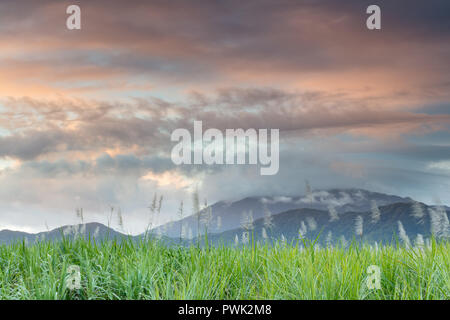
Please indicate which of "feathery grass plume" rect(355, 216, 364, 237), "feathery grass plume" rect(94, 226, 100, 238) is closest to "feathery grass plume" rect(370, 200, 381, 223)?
"feathery grass plume" rect(355, 216, 364, 237)

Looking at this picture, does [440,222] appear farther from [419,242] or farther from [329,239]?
[329,239]

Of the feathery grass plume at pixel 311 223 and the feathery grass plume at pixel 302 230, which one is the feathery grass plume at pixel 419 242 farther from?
the feathery grass plume at pixel 302 230

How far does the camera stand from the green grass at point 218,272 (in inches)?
311

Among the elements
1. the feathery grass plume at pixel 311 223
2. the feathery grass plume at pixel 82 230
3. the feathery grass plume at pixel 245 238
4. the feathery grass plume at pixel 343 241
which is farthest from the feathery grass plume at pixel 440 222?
the feathery grass plume at pixel 82 230

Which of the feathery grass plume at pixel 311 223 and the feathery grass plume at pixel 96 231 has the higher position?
the feathery grass plume at pixel 311 223

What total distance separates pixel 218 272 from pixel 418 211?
16.9 ft

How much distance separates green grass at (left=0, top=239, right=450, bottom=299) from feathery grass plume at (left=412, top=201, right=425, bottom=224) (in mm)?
821

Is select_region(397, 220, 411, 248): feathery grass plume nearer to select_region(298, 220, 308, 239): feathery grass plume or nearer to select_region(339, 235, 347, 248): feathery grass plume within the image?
select_region(339, 235, 347, 248): feathery grass plume

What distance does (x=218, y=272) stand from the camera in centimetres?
889

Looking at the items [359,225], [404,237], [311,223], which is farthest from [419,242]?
[311,223]

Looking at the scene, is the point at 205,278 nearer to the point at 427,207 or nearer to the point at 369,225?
the point at 369,225

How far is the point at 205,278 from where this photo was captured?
27.1ft

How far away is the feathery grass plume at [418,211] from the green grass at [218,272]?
821mm
